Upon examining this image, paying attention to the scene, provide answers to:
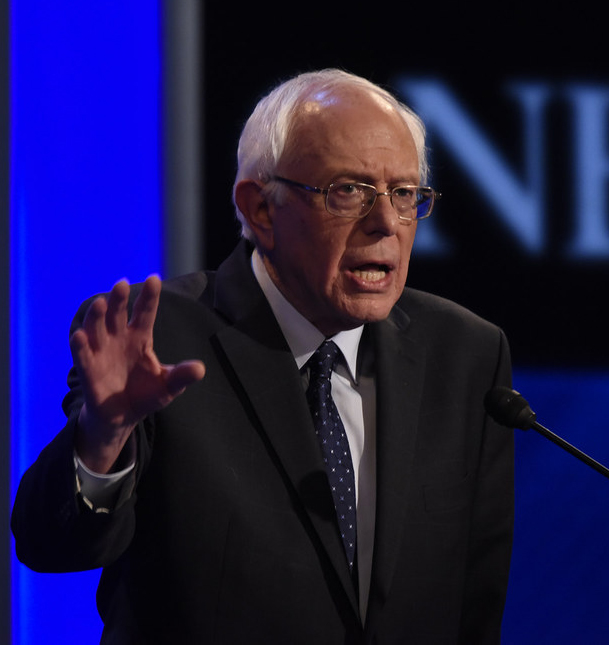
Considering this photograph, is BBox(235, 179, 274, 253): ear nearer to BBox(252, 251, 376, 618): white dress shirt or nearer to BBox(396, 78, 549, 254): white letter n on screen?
BBox(252, 251, 376, 618): white dress shirt

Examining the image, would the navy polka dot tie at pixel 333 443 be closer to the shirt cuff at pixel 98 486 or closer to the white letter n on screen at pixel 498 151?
the shirt cuff at pixel 98 486

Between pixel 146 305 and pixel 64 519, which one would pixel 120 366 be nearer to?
pixel 146 305

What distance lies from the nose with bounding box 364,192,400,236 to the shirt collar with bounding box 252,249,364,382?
206mm

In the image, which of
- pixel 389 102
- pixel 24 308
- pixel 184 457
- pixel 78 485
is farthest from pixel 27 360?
pixel 389 102

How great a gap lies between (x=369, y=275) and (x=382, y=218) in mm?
102

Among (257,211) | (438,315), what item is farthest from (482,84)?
(257,211)

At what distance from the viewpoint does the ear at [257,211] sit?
1.76 metres

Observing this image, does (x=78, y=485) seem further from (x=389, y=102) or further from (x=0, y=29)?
(x=0, y=29)

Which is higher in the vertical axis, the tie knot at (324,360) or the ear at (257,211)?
the ear at (257,211)

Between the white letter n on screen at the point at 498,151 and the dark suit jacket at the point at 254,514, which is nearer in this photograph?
the dark suit jacket at the point at 254,514

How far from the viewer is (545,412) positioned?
2.72m

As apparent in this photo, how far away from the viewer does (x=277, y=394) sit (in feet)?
5.20

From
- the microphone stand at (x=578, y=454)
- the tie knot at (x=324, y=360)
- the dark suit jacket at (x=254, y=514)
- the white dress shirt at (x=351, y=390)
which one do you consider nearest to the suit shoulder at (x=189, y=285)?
the dark suit jacket at (x=254, y=514)

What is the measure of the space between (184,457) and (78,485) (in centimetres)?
25
